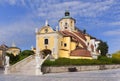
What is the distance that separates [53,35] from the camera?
53.2m

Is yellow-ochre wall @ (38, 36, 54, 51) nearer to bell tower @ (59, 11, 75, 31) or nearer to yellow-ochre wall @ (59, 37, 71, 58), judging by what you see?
yellow-ochre wall @ (59, 37, 71, 58)

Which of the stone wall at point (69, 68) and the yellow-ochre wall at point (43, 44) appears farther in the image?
the yellow-ochre wall at point (43, 44)

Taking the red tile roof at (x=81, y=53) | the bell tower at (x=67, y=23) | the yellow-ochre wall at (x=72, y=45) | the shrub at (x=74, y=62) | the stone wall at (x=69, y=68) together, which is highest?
the bell tower at (x=67, y=23)

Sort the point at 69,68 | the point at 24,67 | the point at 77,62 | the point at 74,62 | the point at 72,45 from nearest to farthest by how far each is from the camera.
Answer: the point at 24,67 → the point at 69,68 → the point at 74,62 → the point at 77,62 → the point at 72,45

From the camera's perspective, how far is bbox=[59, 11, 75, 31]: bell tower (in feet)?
212

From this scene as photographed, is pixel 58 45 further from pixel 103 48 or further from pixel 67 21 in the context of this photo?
pixel 103 48

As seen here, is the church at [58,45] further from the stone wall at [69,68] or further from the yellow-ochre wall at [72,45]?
the stone wall at [69,68]

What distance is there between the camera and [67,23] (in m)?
64.9

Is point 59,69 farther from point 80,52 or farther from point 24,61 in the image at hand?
point 80,52

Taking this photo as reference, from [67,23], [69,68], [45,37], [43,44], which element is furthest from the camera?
[67,23]

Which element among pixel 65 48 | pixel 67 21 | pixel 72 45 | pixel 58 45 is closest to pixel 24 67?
pixel 58 45

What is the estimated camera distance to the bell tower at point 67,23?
2548 inches

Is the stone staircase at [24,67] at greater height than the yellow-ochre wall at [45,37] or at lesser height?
lesser

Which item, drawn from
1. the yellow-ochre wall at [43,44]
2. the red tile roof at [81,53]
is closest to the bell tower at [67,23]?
the yellow-ochre wall at [43,44]
